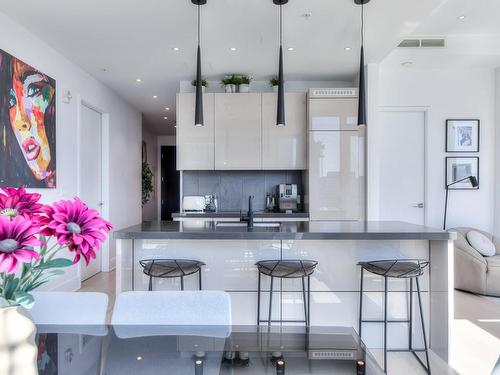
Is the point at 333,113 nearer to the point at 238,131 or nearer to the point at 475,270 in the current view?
the point at 238,131

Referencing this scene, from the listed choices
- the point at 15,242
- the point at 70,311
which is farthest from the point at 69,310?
the point at 15,242

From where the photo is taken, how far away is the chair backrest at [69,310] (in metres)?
1.38

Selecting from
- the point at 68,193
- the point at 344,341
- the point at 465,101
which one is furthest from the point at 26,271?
the point at 465,101

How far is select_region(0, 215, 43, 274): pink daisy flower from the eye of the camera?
25.8 inches

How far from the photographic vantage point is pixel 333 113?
4246 millimetres

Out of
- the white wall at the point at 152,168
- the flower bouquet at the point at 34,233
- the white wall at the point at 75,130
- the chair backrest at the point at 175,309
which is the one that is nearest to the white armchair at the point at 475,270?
the chair backrest at the point at 175,309

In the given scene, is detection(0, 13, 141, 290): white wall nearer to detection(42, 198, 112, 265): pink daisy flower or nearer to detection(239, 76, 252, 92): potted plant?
detection(239, 76, 252, 92): potted plant

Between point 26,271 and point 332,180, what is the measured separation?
3790mm

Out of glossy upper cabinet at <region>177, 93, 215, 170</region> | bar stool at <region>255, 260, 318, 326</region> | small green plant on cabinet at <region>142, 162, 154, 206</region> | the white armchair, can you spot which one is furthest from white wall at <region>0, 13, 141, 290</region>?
the white armchair

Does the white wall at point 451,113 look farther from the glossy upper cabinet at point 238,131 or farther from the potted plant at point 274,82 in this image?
the glossy upper cabinet at point 238,131

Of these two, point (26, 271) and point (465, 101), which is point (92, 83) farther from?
point (465, 101)

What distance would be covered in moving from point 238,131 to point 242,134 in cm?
7

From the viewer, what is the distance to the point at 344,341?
129cm

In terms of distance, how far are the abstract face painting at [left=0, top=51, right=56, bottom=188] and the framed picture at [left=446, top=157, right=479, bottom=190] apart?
4791mm
